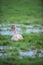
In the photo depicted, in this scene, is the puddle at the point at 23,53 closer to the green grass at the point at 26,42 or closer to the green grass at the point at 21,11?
the green grass at the point at 26,42

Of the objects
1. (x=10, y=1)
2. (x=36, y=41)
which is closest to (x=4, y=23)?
(x=10, y=1)

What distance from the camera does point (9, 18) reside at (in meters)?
2.65

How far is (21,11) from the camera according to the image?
267cm

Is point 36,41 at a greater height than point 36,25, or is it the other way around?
point 36,25

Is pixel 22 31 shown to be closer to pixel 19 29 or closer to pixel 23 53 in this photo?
pixel 19 29

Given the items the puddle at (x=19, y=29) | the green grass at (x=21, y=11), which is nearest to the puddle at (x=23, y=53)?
the puddle at (x=19, y=29)

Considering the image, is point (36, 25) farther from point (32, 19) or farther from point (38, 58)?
point (38, 58)

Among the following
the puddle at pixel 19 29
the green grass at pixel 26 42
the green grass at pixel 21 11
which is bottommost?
the green grass at pixel 26 42

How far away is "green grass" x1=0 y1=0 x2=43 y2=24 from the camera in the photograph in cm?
265

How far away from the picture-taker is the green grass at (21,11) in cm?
265

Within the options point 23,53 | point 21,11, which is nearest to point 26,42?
point 23,53

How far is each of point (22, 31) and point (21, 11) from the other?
1.15 ft

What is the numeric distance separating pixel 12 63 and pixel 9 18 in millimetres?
758

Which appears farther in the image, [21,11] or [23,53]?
[21,11]
